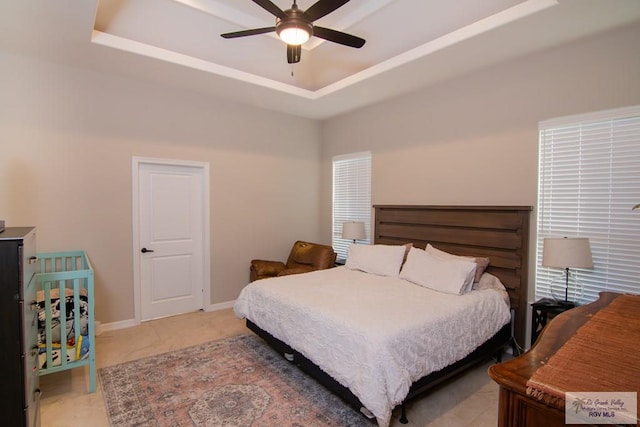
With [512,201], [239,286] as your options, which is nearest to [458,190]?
[512,201]

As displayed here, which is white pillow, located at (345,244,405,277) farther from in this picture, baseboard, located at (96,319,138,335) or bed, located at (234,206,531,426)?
baseboard, located at (96,319,138,335)

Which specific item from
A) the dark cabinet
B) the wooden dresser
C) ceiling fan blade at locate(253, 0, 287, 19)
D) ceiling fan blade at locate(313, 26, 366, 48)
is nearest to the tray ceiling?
ceiling fan blade at locate(313, 26, 366, 48)

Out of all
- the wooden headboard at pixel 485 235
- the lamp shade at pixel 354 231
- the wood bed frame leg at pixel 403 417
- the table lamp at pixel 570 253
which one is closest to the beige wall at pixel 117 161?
the lamp shade at pixel 354 231

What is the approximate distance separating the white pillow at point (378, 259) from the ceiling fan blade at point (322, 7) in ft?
8.19

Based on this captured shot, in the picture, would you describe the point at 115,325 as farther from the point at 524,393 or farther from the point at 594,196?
the point at 594,196

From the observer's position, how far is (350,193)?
16.4ft

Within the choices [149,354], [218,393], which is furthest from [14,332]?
[149,354]

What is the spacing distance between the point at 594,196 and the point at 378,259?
2.04 m

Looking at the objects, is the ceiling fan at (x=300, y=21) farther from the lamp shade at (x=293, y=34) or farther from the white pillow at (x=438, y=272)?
the white pillow at (x=438, y=272)

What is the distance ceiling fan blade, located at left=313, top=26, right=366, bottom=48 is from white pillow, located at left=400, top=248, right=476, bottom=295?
2108 mm

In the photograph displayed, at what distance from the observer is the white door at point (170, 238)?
3912 mm

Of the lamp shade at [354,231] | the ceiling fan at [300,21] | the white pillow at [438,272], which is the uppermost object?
the ceiling fan at [300,21]

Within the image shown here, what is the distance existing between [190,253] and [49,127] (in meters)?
2.03

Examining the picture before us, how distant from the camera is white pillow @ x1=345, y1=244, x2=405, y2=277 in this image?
3.59 metres
